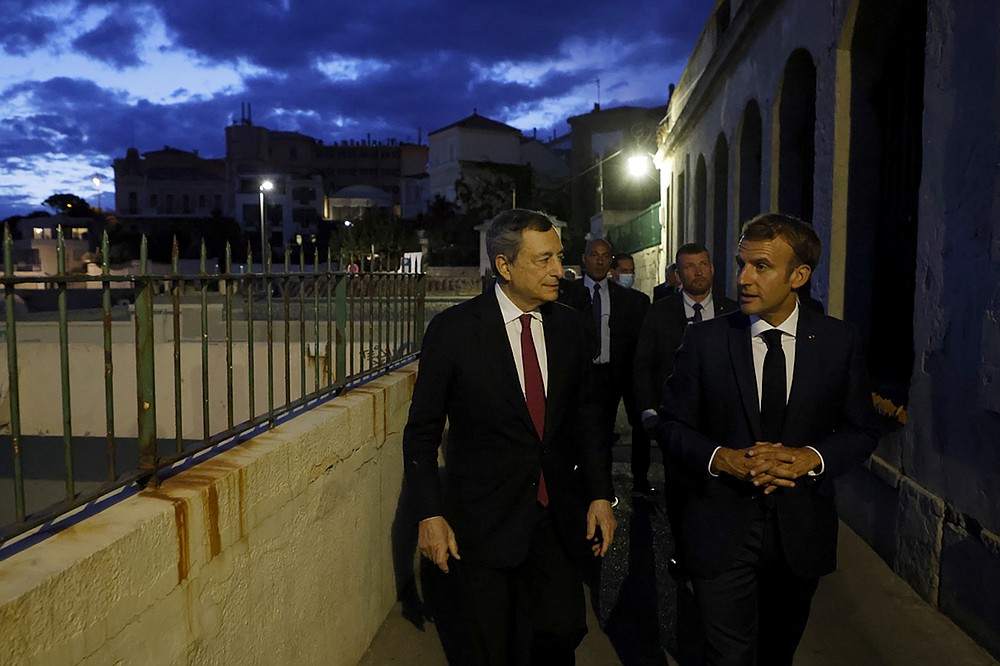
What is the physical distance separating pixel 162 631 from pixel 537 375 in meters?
1.45

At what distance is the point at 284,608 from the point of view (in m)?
3.06

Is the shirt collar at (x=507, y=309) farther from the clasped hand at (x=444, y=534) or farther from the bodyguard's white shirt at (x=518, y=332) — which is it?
the clasped hand at (x=444, y=534)

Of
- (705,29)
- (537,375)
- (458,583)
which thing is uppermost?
(705,29)

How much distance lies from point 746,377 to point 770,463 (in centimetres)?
32

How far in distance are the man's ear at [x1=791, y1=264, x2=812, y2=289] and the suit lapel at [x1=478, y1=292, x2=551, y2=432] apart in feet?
3.29

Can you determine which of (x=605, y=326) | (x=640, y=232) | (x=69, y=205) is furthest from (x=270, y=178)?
(x=605, y=326)

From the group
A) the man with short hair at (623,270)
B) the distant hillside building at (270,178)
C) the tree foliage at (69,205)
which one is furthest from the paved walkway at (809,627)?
the tree foliage at (69,205)

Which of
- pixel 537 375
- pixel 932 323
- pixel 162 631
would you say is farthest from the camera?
pixel 932 323

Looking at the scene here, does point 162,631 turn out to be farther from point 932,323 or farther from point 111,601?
point 932,323

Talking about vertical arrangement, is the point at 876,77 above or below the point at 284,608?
above

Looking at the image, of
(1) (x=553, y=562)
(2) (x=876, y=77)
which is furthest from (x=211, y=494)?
(2) (x=876, y=77)

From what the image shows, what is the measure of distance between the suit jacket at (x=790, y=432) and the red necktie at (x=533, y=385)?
0.49 metres

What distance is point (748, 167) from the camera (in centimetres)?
1071

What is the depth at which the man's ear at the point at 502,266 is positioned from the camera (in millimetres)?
2957
